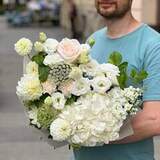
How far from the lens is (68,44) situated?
8.20 feet

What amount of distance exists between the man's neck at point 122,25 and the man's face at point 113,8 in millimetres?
32

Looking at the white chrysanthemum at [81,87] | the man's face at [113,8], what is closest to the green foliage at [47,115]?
the white chrysanthemum at [81,87]

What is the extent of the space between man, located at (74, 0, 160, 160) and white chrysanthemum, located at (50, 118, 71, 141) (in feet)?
1.02

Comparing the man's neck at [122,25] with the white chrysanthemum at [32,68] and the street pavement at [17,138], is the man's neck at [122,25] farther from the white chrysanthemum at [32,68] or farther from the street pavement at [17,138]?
the street pavement at [17,138]

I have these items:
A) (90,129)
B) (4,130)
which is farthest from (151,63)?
(4,130)

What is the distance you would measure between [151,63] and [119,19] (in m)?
0.27

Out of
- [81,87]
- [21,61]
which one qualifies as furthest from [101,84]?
[21,61]

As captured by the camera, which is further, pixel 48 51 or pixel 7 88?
pixel 7 88

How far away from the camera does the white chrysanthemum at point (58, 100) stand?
2422 millimetres

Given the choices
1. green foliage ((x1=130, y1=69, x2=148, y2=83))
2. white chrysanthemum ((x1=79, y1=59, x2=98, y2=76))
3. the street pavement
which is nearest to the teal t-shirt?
green foliage ((x1=130, y1=69, x2=148, y2=83))

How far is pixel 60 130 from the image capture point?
239 centimetres

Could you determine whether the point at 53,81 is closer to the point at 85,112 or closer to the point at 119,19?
the point at 85,112

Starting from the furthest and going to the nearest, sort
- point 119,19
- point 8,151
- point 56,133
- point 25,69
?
point 8,151 < point 119,19 < point 25,69 < point 56,133

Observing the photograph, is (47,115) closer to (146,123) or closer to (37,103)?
(37,103)
